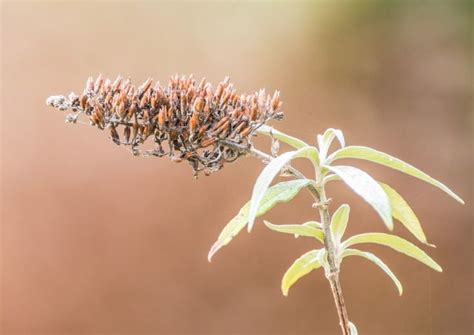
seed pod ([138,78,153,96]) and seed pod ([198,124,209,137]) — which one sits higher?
seed pod ([138,78,153,96])

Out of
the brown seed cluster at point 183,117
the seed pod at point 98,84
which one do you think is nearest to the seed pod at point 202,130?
the brown seed cluster at point 183,117

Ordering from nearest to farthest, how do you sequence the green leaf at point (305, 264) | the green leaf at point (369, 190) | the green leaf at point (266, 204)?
1. the green leaf at point (369, 190)
2. the green leaf at point (266, 204)
3. the green leaf at point (305, 264)

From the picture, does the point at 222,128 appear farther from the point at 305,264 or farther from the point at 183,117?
the point at 305,264

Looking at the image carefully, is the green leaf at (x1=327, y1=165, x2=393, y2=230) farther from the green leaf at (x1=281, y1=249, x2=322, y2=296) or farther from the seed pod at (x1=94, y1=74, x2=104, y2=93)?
the seed pod at (x1=94, y1=74, x2=104, y2=93)

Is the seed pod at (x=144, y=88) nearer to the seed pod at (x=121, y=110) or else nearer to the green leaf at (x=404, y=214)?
the seed pod at (x=121, y=110)

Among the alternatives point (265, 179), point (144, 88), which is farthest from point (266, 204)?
A: point (144, 88)

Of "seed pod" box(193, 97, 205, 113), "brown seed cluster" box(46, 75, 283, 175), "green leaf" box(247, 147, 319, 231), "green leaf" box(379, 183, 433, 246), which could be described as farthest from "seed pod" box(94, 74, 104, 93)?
"green leaf" box(379, 183, 433, 246)
